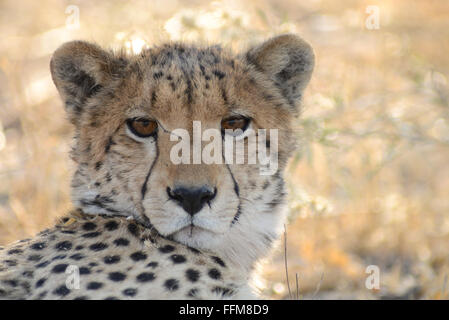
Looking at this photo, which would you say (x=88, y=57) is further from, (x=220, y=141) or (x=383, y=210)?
(x=383, y=210)

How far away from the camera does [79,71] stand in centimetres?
295

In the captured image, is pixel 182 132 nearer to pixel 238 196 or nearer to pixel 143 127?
pixel 143 127

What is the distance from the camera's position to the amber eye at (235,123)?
276 cm

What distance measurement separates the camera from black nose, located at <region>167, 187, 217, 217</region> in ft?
8.04

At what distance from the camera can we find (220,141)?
269cm

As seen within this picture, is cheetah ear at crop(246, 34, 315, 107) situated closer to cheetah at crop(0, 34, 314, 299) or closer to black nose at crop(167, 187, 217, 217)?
cheetah at crop(0, 34, 314, 299)

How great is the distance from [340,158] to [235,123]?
2219 mm

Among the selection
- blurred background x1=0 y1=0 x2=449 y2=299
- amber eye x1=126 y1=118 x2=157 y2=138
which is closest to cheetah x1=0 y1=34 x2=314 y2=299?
amber eye x1=126 y1=118 x2=157 y2=138

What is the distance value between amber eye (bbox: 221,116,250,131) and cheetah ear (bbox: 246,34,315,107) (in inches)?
13.6

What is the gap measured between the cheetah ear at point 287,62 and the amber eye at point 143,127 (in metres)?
0.58

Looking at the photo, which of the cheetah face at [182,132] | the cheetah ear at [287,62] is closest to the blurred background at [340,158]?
the cheetah ear at [287,62]
